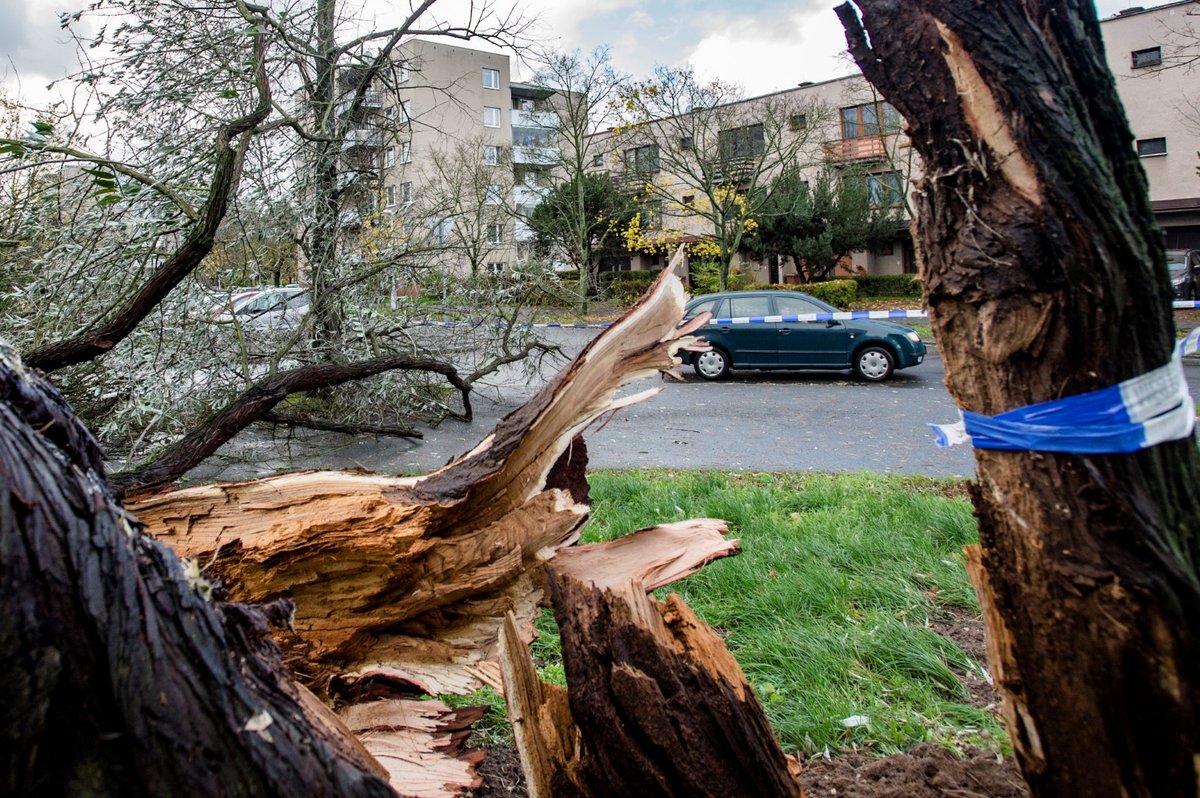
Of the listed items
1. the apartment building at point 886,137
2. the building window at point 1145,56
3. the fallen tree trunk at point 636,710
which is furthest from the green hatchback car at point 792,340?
the building window at point 1145,56

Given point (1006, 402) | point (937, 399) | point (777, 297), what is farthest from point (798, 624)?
point (777, 297)

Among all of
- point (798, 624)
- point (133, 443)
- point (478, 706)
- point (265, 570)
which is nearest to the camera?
point (265, 570)

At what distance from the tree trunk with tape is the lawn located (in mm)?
1015

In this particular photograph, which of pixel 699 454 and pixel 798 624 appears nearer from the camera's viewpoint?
pixel 798 624

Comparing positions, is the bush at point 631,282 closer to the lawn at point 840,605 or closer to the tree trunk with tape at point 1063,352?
the lawn at point 840,605

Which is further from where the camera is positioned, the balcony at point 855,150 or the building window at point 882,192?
the building window at point 882,192

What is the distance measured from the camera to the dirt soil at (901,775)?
2.15 meters

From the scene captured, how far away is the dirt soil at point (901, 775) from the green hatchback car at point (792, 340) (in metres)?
10.7

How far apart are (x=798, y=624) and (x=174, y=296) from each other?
559 centimetres

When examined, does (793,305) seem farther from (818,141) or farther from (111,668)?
(818,141)

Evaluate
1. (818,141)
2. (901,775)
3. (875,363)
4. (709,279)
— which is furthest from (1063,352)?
(818,141)

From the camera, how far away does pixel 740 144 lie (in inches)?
1069

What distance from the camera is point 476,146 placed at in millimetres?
20016

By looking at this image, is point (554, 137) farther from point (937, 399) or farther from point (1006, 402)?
point (1006, 402)
